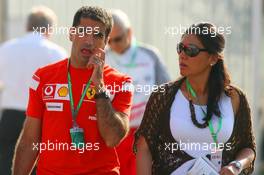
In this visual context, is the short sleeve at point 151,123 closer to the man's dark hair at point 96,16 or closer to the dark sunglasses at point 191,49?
the dark sunglasses at point 191,49

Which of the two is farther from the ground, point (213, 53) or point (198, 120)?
point (213, 53)

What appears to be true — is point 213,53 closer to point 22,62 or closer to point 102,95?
point 102,95

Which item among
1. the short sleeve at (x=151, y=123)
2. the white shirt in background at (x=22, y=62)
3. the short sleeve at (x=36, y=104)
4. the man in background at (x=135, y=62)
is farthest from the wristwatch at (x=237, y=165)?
the white shirt in background at (x=22, y=62)

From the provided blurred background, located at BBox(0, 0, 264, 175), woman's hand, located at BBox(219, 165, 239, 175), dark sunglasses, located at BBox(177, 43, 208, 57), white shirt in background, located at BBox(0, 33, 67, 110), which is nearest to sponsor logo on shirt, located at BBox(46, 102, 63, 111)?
dark sunglasses, located at BBox(177, 43, 208, 57)

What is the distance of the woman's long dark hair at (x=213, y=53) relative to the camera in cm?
578

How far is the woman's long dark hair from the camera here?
19.0ft

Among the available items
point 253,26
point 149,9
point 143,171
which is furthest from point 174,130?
point 253,26

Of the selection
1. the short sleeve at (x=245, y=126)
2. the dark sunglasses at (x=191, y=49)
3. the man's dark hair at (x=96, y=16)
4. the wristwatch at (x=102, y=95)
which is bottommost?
the short sleeve at (x=245, y=126)

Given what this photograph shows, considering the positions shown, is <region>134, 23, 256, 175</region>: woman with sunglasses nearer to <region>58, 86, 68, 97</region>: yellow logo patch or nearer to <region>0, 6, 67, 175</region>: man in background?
<region>58, 86, 68, 97</region>: yellow logo patch

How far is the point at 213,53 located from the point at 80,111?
94 cm

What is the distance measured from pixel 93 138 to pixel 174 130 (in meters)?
0.52

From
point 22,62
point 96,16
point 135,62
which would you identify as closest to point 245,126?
point 96,16

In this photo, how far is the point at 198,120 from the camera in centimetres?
573

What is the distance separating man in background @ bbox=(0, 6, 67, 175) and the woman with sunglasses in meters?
2.66
